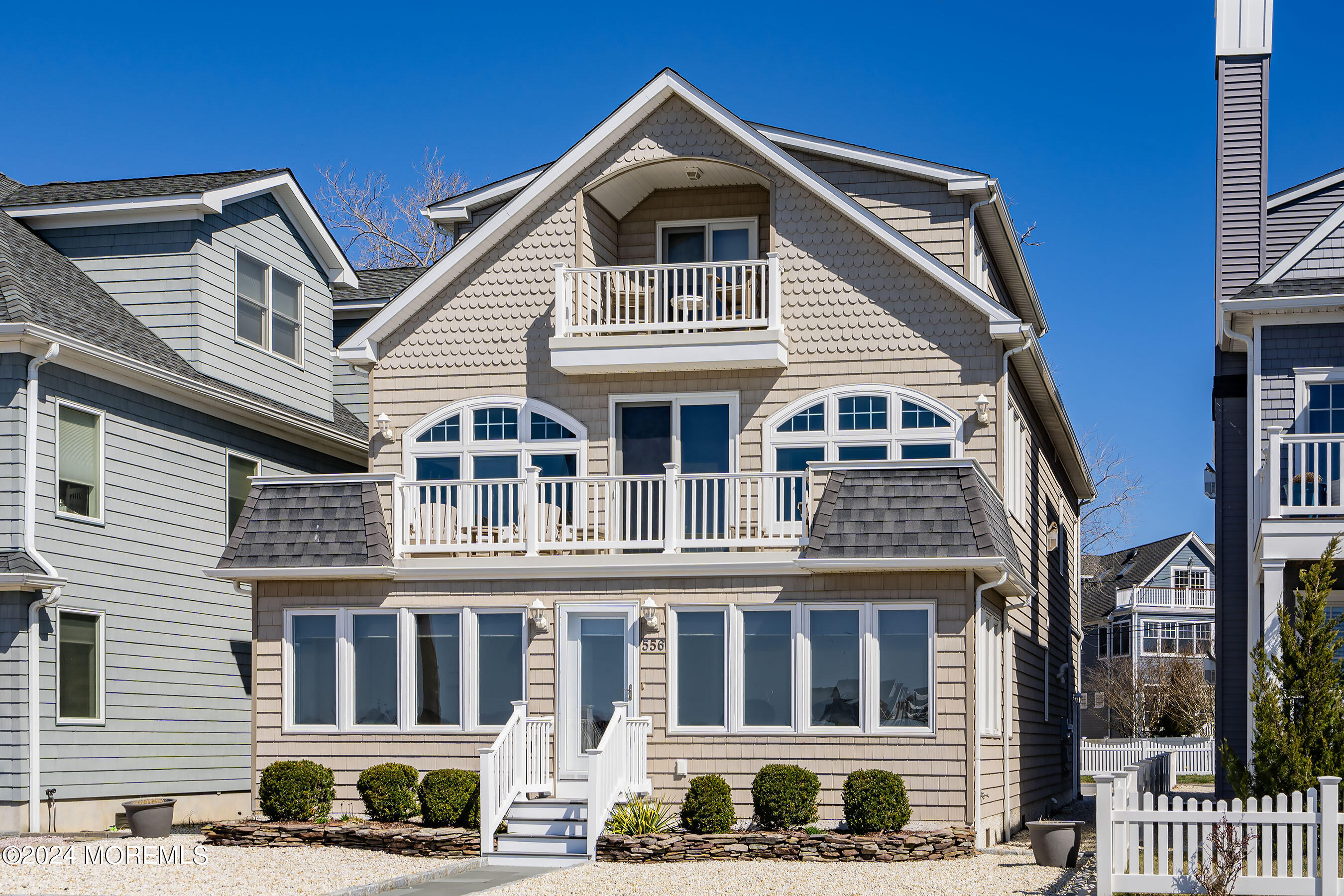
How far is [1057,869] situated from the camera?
49.7ft

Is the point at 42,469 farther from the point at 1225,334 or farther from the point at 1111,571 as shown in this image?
the point at 1111,571

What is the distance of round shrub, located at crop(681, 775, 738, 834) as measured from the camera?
15.9 meters

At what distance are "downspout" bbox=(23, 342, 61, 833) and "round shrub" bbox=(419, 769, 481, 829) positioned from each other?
Answer: 15.2 ft

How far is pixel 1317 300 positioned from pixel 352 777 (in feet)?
42.8

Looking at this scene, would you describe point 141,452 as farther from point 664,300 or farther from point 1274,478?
point 1274,478

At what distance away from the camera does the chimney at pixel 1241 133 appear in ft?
66.6

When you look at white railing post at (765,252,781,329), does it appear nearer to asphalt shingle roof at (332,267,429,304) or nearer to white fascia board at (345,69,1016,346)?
white fascia board at (345,69,1016,346)

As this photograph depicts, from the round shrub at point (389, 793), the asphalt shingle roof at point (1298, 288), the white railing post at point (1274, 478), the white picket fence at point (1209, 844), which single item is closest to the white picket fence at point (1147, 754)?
the asphalt shingle roof at point (1298, 288)

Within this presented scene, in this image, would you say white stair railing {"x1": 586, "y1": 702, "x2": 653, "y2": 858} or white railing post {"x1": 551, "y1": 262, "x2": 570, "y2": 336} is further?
white railing post {"x1": 551, "y1": 262, "x2": 570, "y2": 336}

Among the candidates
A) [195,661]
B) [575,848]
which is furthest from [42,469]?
[575,848]

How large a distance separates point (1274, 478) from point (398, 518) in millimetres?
10224

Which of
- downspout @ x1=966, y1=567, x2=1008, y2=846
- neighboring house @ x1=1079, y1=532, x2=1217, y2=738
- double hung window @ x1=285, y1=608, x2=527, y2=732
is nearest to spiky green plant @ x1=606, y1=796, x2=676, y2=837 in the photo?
double hung window @ x1=285, y1=608, x2=527, y2=732

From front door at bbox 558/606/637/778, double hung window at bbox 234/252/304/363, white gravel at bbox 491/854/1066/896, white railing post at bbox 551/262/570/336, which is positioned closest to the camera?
white gravel at bbox 491/854/1066/896

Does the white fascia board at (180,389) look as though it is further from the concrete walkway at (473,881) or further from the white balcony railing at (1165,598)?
the white balcony railing at (1165,598)
